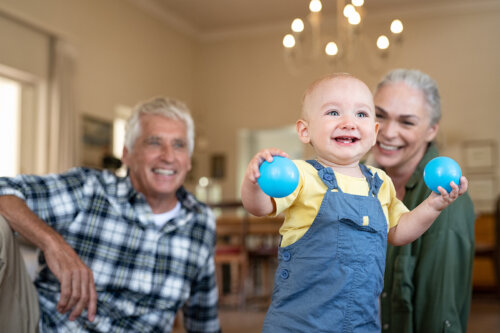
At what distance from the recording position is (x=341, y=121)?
44.9 inches

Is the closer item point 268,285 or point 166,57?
point 268,285

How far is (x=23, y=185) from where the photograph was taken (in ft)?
5.62

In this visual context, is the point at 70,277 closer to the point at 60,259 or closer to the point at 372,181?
the point at 60,259

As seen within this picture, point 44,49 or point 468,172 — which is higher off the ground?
point 44,49

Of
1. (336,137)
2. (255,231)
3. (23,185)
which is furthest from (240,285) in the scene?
(336,137)

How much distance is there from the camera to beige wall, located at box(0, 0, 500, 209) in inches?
262

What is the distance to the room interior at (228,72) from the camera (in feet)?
19.1

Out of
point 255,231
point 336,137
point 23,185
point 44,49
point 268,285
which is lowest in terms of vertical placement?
point 268,285

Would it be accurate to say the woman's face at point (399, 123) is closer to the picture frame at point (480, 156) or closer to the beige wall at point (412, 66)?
the beige wall at point (412, 66)

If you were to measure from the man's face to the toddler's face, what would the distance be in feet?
2.87

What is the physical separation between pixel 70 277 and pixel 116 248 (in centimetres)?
27

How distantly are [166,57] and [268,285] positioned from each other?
4165 mm

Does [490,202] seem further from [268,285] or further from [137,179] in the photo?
[137,179]

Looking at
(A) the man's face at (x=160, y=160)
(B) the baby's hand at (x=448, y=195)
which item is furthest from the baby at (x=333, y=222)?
(A) the man's face at (x=160, y=160)
